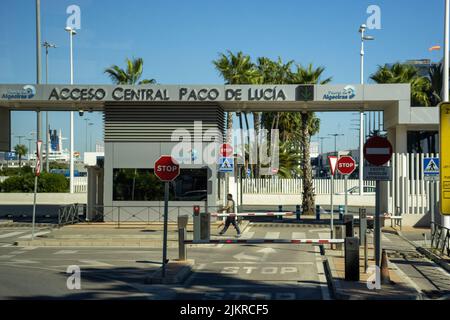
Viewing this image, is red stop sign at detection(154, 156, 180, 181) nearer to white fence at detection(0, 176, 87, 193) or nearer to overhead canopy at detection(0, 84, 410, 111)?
overhead canopy at detection(0, 84, 410, 111)

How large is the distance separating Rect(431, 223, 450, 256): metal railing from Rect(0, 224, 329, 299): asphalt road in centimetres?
362

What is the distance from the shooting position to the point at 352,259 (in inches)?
522

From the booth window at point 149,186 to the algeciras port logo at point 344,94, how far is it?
6.73 meters

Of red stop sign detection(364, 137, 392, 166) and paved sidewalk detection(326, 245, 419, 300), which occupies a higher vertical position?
red stop sign detection(364, 137, 392, 166)

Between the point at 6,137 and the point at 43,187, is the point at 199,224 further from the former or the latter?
the point at 43,187

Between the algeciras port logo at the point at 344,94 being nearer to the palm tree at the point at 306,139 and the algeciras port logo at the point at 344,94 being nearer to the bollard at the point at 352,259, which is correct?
the palm tree at the point at 306,139

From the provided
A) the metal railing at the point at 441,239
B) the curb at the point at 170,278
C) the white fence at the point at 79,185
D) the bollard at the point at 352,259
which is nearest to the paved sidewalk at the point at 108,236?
the curb at the point at 170,278

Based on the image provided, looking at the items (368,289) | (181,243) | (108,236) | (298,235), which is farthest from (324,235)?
(368,289)

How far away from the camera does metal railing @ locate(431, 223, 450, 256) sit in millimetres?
18578

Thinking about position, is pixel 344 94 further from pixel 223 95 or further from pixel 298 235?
pixel 298 235

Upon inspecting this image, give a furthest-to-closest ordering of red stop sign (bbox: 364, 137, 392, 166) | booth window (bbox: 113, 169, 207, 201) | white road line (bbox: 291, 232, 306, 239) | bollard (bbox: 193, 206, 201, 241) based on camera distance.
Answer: booth window (bbox: 113, 169, 207, 201) → white road line (bbox: 291, 232, 306, 239) → bollard (bbox: 193, 206, 201, 241) → red stop sign (bbox: 364, 137, 392, 166)

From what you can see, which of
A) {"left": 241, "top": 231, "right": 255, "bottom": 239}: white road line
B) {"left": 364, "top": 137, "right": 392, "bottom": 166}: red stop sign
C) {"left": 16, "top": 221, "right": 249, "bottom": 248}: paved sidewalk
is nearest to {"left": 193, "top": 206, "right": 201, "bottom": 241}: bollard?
{"left": 16, "top": 221, "right": 249, "bottom": 248}: paved sidewalk

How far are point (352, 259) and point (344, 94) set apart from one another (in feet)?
51.3
